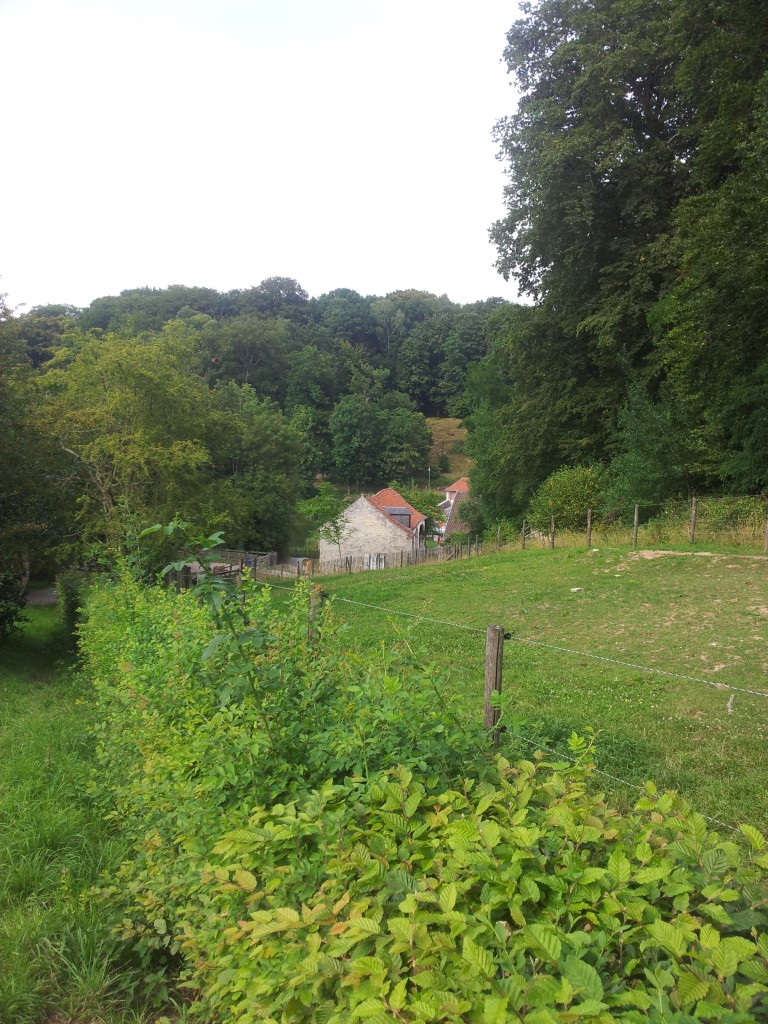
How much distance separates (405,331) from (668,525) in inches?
3558

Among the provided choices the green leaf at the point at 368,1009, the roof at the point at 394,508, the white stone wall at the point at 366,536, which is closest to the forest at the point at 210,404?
the white stone wall at the point at 366,536

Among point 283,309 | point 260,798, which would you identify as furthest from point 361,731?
point 283,309

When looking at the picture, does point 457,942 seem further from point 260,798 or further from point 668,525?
point 668,525

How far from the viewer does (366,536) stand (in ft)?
150

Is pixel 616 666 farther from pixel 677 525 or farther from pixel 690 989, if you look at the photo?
pixel 677 525

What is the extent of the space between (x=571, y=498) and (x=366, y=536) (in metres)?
25.1

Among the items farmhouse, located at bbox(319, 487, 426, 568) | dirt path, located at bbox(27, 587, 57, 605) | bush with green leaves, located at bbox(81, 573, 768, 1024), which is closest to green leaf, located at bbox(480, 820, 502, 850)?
bush with green leaves, located at bbox(81, 573, 768, 1024)

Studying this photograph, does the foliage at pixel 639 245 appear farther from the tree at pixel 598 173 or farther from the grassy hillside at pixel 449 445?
the grassy hillside at pixel 449 445

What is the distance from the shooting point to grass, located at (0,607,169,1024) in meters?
2.98

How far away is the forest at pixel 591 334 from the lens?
14391mm

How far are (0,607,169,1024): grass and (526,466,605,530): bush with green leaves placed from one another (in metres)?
17.8

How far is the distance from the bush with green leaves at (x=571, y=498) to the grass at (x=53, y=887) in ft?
58.4

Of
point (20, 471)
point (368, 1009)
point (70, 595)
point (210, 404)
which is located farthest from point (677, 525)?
point (210, 404)

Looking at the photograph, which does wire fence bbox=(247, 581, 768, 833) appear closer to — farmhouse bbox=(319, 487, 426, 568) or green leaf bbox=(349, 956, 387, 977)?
green leaf bbox=(349, 956, 387, 977)
